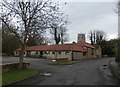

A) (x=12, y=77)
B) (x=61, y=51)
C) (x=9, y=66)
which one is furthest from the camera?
(x=61, y=51)

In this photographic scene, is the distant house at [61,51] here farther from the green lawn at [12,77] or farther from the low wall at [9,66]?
the green lawn at [12,77]

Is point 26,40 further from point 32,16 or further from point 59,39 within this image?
point 59,39

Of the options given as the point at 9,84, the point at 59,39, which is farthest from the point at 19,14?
the point at 59,39

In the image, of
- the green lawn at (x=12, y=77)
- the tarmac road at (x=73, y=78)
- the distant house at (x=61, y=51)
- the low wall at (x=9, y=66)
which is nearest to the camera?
the green lawn at (x=12, y=77)

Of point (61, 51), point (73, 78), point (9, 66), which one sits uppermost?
point (61, 51)

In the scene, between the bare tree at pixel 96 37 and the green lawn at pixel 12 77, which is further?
the bare tree at pixel 96 37

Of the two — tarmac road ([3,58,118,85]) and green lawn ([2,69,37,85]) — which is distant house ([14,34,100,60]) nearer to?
tarmac road ([3,58,118,85])

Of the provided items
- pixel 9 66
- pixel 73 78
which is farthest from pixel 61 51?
pixel 73 78

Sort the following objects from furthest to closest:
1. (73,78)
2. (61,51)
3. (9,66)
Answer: (61,51) → (9,66) → (73,78)

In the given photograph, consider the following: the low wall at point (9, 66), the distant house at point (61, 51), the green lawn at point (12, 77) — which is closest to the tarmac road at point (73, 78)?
the green lawn at point (12, 77)

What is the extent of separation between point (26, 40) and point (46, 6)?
457 cm

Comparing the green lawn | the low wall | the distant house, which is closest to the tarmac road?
the green lawn

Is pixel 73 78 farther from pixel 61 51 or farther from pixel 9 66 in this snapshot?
pixel 61 51

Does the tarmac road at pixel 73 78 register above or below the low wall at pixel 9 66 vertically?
below
